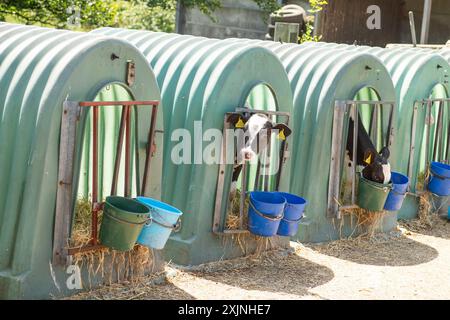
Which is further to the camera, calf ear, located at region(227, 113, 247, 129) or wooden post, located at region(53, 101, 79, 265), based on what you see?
calf ear, located at region(227, 113, 247, 129)

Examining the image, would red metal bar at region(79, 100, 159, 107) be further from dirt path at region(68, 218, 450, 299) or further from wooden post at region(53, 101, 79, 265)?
dirt path at region(68, 218, 450, 299)

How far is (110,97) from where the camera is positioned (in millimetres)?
6883

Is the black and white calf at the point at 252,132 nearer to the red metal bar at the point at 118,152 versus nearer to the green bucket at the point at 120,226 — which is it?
the red metal bar at the point at 118,152

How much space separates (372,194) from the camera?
9.19 m

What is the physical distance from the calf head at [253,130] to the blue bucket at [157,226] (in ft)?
3.98

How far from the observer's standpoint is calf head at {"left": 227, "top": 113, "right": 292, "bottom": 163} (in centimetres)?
753

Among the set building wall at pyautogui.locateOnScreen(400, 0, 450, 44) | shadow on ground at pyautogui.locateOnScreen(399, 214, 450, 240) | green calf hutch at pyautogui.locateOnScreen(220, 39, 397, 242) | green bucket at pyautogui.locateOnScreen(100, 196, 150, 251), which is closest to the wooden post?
green bucket at pyautogui.locateOnScreen(100, 196, 150, 251)

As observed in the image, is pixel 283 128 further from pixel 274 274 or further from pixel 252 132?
pixel 274 274

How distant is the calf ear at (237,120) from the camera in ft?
25.1

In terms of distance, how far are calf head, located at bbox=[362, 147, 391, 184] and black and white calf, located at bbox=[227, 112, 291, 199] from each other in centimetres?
154

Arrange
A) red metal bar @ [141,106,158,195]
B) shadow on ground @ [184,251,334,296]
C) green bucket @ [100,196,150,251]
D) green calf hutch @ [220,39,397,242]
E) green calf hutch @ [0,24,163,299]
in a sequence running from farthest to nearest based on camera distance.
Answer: green calf hutch @ [220,39,397,242] → shadow on ground @ [184,251,334,296] → red metal bar @ [141,106,158,195] → green bucket @ [100,196,150,251] → green calf hutch @ [0,24,163,299]

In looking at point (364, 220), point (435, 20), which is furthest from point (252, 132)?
point (435, 20)

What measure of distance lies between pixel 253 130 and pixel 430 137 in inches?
169
